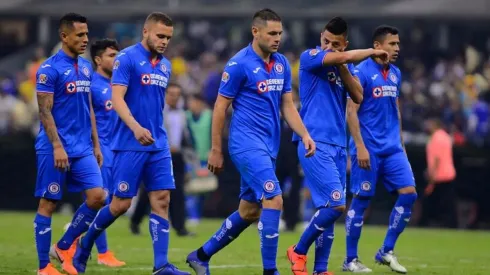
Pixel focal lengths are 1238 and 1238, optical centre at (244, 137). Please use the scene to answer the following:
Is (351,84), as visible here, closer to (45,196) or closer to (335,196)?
(335,196)

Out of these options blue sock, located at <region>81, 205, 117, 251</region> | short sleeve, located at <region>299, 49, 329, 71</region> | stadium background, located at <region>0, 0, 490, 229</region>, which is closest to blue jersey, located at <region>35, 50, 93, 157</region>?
blue sock, located at <region>81, 205, 117, 251</region>

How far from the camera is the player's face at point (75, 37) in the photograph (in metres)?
12.5

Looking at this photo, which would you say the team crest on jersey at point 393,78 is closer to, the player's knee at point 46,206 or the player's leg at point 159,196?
the player's leg at point 159,196

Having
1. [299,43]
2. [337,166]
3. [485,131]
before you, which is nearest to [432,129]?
[485,131]

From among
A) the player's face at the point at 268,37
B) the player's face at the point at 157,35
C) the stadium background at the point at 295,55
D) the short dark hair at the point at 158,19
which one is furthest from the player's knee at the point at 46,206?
the stadium background at the point at 295,55

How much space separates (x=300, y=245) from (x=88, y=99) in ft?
8.68

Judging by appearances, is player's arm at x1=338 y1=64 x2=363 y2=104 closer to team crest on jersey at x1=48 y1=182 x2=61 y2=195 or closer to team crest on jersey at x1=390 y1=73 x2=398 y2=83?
team crest on jersey at x1=390 y1=73 x2=398 y2=83

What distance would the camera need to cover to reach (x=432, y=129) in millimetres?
24141

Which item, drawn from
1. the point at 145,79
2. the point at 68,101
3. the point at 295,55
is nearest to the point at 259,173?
the point at 145,79

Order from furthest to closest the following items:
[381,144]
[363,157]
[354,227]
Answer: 1. [381,144]
2. [354,227]
3. [363,157]

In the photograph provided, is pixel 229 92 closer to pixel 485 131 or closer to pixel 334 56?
pixel 334 56

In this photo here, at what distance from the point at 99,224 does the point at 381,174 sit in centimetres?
366

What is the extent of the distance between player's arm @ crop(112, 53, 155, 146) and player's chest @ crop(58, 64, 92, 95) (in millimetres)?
501

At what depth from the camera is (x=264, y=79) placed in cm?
1189
